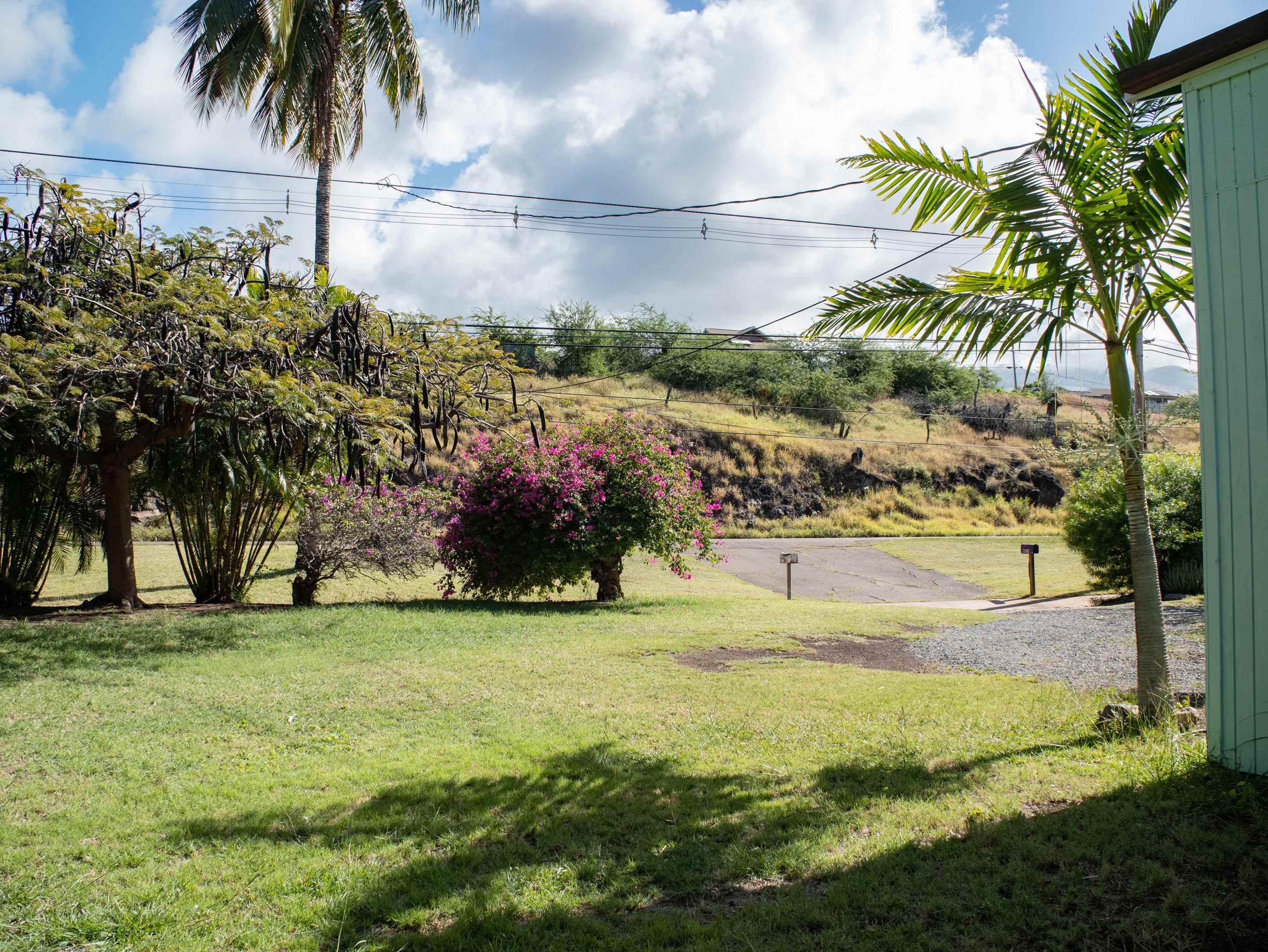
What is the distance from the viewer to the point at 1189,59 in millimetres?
4430

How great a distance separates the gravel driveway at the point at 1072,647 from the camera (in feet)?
25.4

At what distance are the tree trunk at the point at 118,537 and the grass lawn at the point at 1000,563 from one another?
17.1 m

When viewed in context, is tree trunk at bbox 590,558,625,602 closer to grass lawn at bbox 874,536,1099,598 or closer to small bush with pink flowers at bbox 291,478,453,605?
small bush with pink flowers at bbox 291,478,453,605

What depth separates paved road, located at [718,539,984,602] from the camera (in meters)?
20.2

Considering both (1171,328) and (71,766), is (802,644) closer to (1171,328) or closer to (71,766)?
(1171,328)

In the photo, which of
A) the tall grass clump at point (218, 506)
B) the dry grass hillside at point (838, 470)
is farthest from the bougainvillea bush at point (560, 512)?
the dry grass hillside at point (838, 470)

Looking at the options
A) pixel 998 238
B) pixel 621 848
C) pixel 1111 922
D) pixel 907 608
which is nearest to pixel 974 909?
pixel 1111 922

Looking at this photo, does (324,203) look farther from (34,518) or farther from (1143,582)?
(1143,582)

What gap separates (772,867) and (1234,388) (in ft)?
11.2

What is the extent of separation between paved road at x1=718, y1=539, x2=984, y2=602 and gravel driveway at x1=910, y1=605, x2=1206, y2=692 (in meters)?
7.23

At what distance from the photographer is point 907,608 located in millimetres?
15047

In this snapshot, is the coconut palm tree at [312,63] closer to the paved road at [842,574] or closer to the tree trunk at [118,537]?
the tree trunk at [118,537]

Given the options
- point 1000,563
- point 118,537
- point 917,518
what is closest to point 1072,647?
point 118,537

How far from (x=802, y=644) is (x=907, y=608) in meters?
5.41
